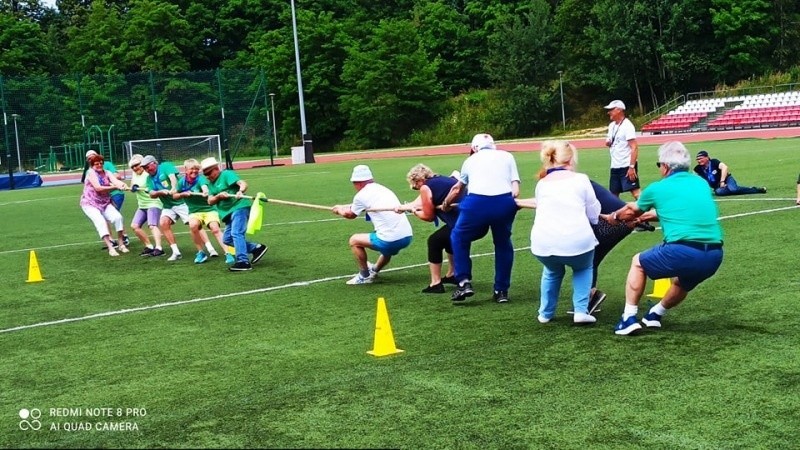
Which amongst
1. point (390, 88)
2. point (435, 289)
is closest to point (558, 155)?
point (435, 289)

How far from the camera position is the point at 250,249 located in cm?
1304

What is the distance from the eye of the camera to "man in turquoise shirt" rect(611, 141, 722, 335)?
7023mm

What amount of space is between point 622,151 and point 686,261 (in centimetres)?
762

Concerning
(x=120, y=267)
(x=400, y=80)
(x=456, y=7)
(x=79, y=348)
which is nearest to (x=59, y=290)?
(x=120, y=267)

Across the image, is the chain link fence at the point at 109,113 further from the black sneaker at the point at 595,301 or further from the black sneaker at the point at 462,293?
the black sneaker at the point at 595,301

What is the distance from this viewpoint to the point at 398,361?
700cm

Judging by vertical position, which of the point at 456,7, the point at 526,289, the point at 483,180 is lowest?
the point at 526,289

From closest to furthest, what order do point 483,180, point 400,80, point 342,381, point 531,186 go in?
point 342,381, point 483,180, point 531,186, point 400,80

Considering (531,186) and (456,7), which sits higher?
(456,7)

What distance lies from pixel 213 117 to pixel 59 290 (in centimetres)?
3269

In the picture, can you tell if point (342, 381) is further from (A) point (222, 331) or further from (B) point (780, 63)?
(B) point (780, 63)

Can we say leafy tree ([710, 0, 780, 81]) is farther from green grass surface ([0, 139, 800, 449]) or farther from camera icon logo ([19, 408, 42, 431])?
camera icon logo ([19, 408, 42, 431])

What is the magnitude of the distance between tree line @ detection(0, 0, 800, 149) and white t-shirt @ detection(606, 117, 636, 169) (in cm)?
5027

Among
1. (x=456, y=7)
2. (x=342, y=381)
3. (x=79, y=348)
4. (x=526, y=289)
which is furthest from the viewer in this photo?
(x=456, y=7)
